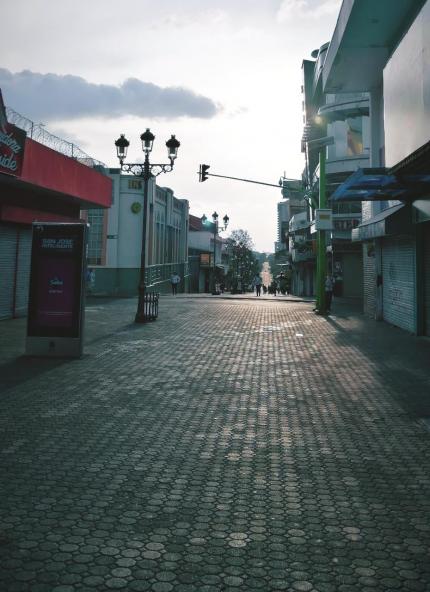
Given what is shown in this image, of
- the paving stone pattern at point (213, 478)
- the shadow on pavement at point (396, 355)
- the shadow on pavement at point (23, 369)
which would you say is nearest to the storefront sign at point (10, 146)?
the shadow on pavement at point (23, 369)

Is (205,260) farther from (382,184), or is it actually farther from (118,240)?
(382,184)

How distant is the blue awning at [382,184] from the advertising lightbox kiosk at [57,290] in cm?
588

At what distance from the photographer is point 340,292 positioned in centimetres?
3859

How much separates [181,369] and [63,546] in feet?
21.2

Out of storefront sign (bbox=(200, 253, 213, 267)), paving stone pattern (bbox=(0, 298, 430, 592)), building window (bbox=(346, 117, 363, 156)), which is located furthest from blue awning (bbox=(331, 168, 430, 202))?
storefront sign (bbox=(200, 253, 213, 267))

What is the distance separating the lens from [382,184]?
12258mm

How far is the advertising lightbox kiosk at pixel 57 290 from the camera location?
36.2 feet

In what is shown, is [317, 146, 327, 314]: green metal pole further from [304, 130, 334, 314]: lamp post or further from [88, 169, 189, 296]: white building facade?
[88, 169, 189, 296]: white building facade

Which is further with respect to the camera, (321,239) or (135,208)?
(135,208)

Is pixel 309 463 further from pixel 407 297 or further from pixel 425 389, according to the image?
pixel 407 297

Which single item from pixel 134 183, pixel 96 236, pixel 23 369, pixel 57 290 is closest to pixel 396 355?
pixel 57 290

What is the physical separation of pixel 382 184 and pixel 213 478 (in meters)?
9.32

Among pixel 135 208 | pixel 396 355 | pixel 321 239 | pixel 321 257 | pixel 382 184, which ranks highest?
pixel 135 208

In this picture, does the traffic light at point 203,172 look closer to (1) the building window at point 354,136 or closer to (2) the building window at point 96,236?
(2) the building window at point 96,236
